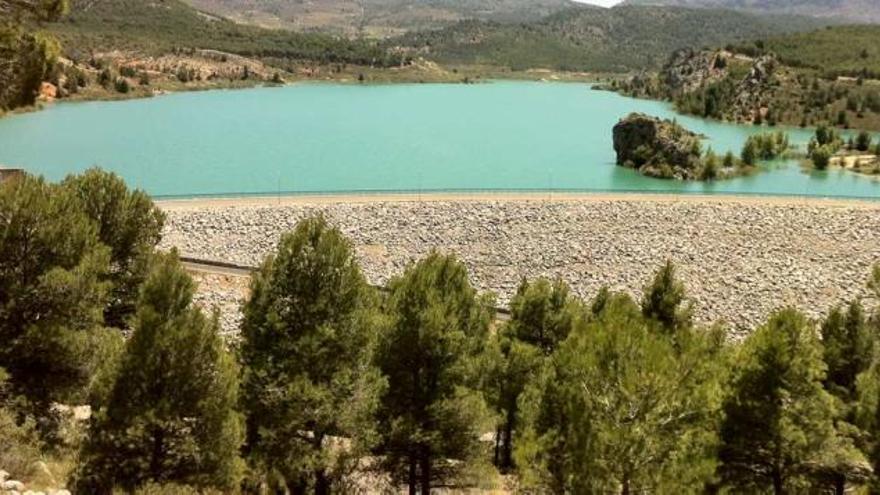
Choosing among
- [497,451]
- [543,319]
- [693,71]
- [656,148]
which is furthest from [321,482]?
[693,71]

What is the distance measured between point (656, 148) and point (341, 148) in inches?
1166

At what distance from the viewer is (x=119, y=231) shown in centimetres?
2025

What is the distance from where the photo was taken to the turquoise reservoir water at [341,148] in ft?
204

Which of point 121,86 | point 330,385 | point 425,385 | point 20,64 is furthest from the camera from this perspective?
point 121,86

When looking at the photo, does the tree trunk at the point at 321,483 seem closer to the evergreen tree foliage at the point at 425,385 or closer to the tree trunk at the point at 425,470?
the evergreen tree foliage at the point at 425,385

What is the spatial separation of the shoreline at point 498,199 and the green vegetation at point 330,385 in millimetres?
27864

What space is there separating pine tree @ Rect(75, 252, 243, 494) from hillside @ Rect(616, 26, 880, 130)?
121379 millimetres

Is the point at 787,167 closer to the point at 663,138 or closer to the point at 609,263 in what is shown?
the point at 663,138

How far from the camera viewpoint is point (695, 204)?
45.3m

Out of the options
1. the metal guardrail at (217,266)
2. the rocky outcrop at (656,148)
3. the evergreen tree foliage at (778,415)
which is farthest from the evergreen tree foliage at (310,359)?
the rocky outcrop at (656,148)

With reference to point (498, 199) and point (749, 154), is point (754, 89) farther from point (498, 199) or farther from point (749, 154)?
point (498, 199)

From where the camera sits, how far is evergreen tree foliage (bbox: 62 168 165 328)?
1989 centimetres

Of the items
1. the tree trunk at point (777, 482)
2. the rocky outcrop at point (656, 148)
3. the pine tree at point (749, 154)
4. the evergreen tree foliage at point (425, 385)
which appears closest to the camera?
the tree trunk at point (777, 482)

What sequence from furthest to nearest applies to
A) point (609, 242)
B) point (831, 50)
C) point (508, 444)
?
point (831, 50), point (609, 242), point (508, 444)
